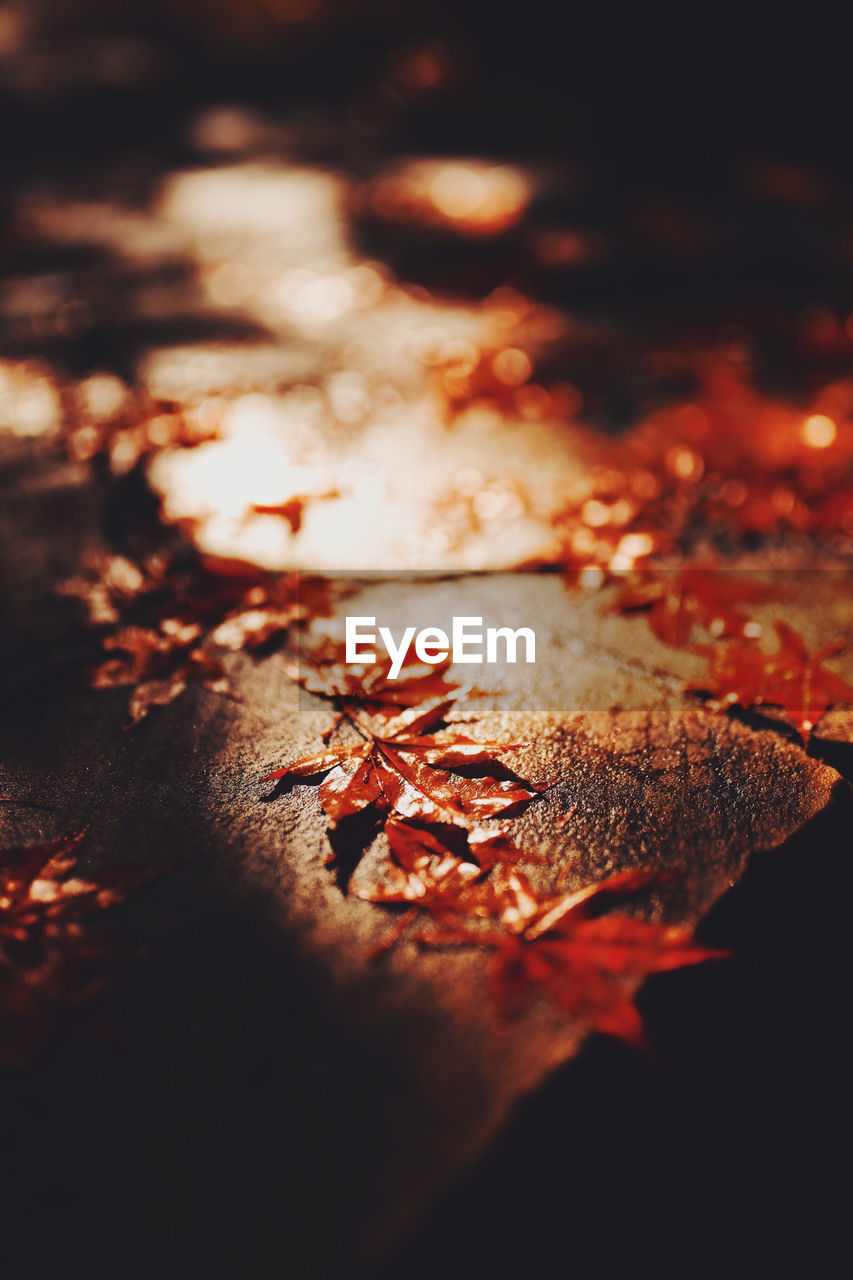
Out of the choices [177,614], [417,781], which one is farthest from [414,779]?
[177,614]

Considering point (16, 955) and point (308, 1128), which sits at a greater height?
point (16, 955)

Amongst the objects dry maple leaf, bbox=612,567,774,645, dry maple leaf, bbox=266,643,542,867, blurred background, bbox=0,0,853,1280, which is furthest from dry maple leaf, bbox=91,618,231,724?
dry maple leaf, bbox=612,567,774,645

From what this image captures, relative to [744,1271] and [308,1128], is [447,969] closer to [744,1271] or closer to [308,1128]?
[308,1128]

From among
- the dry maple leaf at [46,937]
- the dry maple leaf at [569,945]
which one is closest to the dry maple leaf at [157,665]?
the dry maple leaf at [46,937]

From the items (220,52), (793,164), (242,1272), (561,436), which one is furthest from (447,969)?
(220,52)

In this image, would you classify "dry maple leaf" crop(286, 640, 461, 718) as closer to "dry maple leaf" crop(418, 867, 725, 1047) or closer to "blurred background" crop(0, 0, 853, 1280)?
"blurred background" crop(0, 0, 853, 1280)

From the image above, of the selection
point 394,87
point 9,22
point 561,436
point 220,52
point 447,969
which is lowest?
point 447,969
